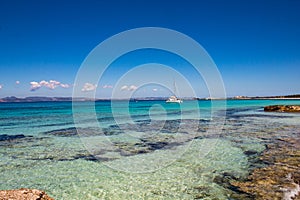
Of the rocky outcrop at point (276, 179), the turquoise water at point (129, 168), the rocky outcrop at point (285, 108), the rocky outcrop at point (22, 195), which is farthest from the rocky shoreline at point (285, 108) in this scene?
the rocky outcrop at point (22, 195)

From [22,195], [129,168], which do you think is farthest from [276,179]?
[22,195]

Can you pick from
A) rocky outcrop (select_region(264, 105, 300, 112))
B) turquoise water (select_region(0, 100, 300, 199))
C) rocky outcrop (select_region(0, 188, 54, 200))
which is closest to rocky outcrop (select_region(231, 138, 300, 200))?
turquoise water (select_region(0, 100, 300, 199))

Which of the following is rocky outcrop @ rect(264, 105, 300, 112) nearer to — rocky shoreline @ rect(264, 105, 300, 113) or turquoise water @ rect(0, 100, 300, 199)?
rocky shoreline @ rect(264, 105, 300, 113)

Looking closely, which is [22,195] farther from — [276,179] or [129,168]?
[276,179]

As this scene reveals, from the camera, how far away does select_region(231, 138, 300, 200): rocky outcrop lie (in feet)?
23.4

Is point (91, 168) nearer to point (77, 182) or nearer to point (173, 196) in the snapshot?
point (77, 182)

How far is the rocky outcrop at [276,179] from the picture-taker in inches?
281

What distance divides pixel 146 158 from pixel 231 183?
5002 mm

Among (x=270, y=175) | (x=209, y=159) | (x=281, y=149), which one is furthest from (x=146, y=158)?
(x=281, y=149)

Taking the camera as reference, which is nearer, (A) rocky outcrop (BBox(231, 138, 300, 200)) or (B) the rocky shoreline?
(A) rocky outcrop (BBox(231, 138, 300, 200))

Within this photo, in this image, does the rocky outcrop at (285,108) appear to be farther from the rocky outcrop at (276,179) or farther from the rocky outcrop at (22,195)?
the rocky outcrop at (22,195)

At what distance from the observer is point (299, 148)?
13164 mm

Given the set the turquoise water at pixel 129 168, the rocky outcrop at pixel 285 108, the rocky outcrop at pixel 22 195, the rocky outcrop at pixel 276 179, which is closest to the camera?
the rocky outcrop at pixel 22 195

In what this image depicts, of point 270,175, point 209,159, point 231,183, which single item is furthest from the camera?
point 209,159
